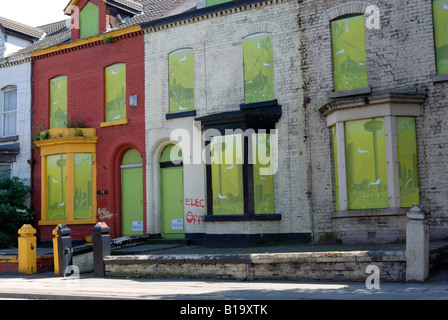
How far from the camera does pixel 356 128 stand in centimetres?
1480

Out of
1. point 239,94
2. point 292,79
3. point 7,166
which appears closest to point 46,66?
point 7,166

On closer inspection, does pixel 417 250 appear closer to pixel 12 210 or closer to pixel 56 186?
pixel 56 186

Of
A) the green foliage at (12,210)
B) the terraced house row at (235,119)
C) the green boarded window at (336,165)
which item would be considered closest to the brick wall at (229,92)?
the terraced house row at (235,119)

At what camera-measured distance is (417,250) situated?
10.5m

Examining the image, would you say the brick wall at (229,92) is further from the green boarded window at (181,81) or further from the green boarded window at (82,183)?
the green boarded window at (82,183)

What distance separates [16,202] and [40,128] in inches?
115

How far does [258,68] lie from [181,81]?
2839 mm

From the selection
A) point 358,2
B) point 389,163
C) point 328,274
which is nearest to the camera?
point 328,274

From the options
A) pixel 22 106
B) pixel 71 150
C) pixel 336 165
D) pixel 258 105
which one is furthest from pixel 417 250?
pixel 22 106

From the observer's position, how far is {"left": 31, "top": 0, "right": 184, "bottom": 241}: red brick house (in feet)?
62.6

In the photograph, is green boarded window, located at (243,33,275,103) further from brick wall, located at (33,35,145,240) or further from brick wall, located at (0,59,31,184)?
brick wall, located at (0,59,31,184)

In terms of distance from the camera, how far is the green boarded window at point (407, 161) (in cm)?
1416

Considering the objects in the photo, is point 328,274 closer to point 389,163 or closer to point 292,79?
point 389,163

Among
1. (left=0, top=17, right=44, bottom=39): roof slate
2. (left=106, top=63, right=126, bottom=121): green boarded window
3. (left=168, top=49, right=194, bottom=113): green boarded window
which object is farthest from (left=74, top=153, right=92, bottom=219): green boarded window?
(left=0, top=17, right=44, bottom=39): roof slate
